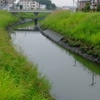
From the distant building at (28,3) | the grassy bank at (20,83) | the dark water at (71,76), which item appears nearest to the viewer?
the grassy bank at (20,83)

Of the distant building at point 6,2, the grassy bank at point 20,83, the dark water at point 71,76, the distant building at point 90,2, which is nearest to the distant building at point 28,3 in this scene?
the distant building at point 6,2

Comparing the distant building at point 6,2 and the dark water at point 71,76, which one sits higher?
the distant building at point 6,2

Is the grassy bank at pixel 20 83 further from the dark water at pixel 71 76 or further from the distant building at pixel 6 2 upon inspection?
the distant building at pixel 6 2

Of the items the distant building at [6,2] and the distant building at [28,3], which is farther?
the distant building at [28,3]

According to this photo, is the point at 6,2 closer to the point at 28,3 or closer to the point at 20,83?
the point at 28,3

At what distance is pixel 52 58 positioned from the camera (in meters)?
15.8

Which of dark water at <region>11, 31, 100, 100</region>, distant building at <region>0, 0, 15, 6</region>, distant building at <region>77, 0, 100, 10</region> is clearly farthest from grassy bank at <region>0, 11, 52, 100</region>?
distant building at <region>0, 0, 15, 6</region>

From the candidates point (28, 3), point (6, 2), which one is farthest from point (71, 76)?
point (28, 3)

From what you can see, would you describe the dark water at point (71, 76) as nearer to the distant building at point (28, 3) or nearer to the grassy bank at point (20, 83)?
the grassy bank at point (20, 83)

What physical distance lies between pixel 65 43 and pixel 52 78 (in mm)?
10366

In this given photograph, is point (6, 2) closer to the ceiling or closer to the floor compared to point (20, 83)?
closer to the ceiling

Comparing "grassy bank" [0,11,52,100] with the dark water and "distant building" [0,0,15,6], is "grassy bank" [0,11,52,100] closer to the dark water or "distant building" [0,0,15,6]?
the dark water

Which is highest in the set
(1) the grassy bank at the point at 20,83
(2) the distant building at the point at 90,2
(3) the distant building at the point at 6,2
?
(3) the distant building at the point at 6,2

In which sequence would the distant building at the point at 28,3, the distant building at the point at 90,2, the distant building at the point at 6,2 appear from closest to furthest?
the distant building at the point at 90,2 < the distant building at the point at 6,2 < the distant building at the point at 28,3
